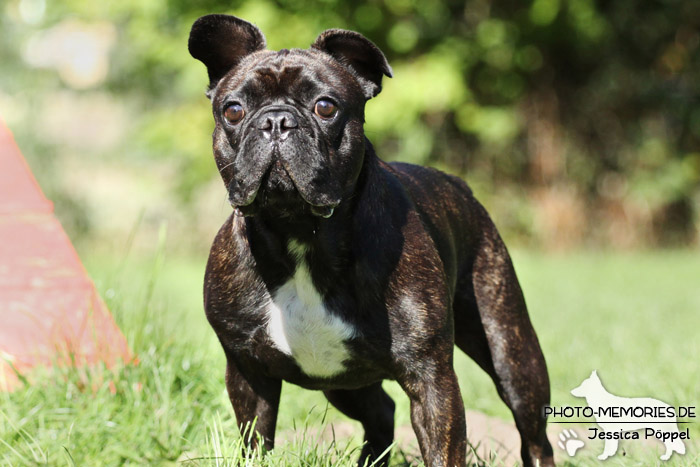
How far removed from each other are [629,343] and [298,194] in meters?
5.10

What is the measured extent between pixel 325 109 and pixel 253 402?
1185 mm

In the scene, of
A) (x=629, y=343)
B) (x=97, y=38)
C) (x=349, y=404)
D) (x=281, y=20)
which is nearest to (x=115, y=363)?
(x=349, y=404)

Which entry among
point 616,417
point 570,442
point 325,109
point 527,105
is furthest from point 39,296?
point 527,105

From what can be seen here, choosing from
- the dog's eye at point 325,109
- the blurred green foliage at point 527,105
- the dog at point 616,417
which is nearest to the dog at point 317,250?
the dog's eye at point 325,109

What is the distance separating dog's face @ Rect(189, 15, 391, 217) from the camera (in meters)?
2.83

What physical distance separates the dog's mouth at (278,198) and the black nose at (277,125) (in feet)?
0.30

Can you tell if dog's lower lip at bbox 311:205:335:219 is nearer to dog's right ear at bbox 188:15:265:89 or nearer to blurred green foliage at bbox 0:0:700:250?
dog's right ear at bbox 188:15:265:89

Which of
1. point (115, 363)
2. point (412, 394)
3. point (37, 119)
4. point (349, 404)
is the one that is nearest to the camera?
point (412, 394)

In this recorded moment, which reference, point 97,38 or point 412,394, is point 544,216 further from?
point 412,394

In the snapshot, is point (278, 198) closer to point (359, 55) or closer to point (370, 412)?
point (359, 55)

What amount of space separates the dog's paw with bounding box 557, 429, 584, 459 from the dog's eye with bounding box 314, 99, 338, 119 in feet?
6.86

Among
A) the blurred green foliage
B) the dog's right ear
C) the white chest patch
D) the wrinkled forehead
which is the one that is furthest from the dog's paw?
the blurred green foliage

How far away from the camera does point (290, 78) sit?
3.01 metres

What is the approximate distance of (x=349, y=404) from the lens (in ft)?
13.1
